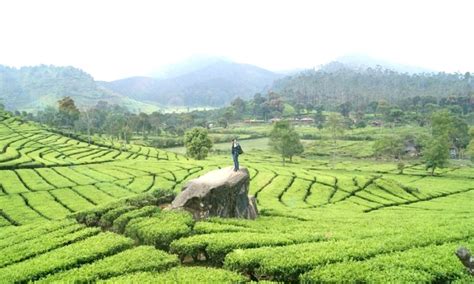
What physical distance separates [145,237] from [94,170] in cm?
4302

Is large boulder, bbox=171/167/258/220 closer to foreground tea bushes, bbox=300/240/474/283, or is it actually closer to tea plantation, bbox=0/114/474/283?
tea plantation, bbox=0/114/474/283

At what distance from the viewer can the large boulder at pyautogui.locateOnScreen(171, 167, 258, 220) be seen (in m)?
25.6

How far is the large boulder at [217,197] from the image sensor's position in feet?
84.1

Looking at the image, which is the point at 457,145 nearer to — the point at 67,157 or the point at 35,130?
the point at 67,157

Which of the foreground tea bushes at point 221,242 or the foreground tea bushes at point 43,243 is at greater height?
the foreground tea bushes at point 221,242

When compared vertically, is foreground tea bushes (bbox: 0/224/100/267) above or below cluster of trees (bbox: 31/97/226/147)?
below

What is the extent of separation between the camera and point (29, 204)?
41062 millimetres

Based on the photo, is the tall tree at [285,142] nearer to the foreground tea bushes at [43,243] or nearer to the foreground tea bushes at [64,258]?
the foreground tea bushes at [43,243]

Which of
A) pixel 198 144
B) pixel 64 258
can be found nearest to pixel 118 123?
pixel 198 144

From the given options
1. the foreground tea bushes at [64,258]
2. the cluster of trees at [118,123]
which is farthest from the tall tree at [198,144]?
the foreground tea bushes at [64,258]

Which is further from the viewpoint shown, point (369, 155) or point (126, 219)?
point (369, 155)

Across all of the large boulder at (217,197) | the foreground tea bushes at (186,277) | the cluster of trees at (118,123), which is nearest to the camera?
the foreground tea bushes at (186,277)

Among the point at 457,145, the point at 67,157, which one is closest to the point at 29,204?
the point at 67,157

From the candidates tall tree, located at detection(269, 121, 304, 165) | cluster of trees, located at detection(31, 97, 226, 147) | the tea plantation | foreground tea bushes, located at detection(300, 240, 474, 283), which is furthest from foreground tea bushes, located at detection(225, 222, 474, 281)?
cluster of trees, located at detection(31, 97, 226, 147)
